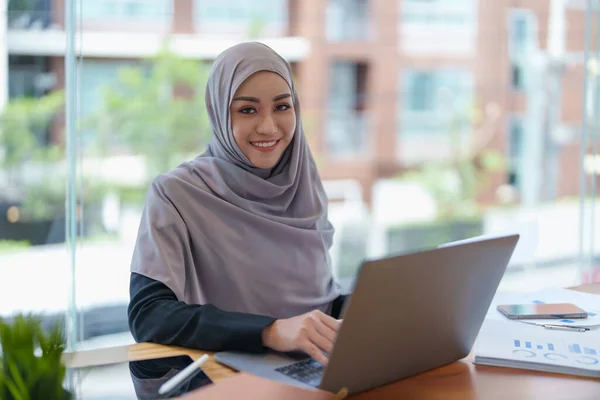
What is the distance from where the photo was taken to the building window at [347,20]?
570cm

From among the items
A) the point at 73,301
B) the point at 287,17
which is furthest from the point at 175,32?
the point at 73,301

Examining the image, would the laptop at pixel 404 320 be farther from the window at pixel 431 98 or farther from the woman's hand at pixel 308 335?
the window at pixel 431 98

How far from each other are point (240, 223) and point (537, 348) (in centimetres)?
63

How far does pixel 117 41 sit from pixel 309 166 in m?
3.33

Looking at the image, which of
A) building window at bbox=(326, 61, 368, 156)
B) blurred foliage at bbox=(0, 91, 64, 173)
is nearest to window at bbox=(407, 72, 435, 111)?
building window at bbox=(326, 61, 368, 156)

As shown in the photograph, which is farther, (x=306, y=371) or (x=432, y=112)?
(x=432, y=112)

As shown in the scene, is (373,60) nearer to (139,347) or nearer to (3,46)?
(3,46)

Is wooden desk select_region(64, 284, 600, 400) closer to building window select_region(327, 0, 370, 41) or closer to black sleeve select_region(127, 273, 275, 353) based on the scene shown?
black sleeve select_region(127, 273, 275, 353)

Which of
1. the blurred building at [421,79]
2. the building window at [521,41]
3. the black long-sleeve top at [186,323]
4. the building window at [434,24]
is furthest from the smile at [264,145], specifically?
the building window at [521,41]

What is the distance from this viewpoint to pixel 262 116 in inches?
60.8

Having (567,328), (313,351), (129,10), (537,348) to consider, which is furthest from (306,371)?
(129,10)

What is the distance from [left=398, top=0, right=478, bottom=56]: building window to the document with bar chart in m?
4.93

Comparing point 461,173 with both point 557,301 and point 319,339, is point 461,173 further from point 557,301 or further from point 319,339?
point 319,339

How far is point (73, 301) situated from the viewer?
279cm
